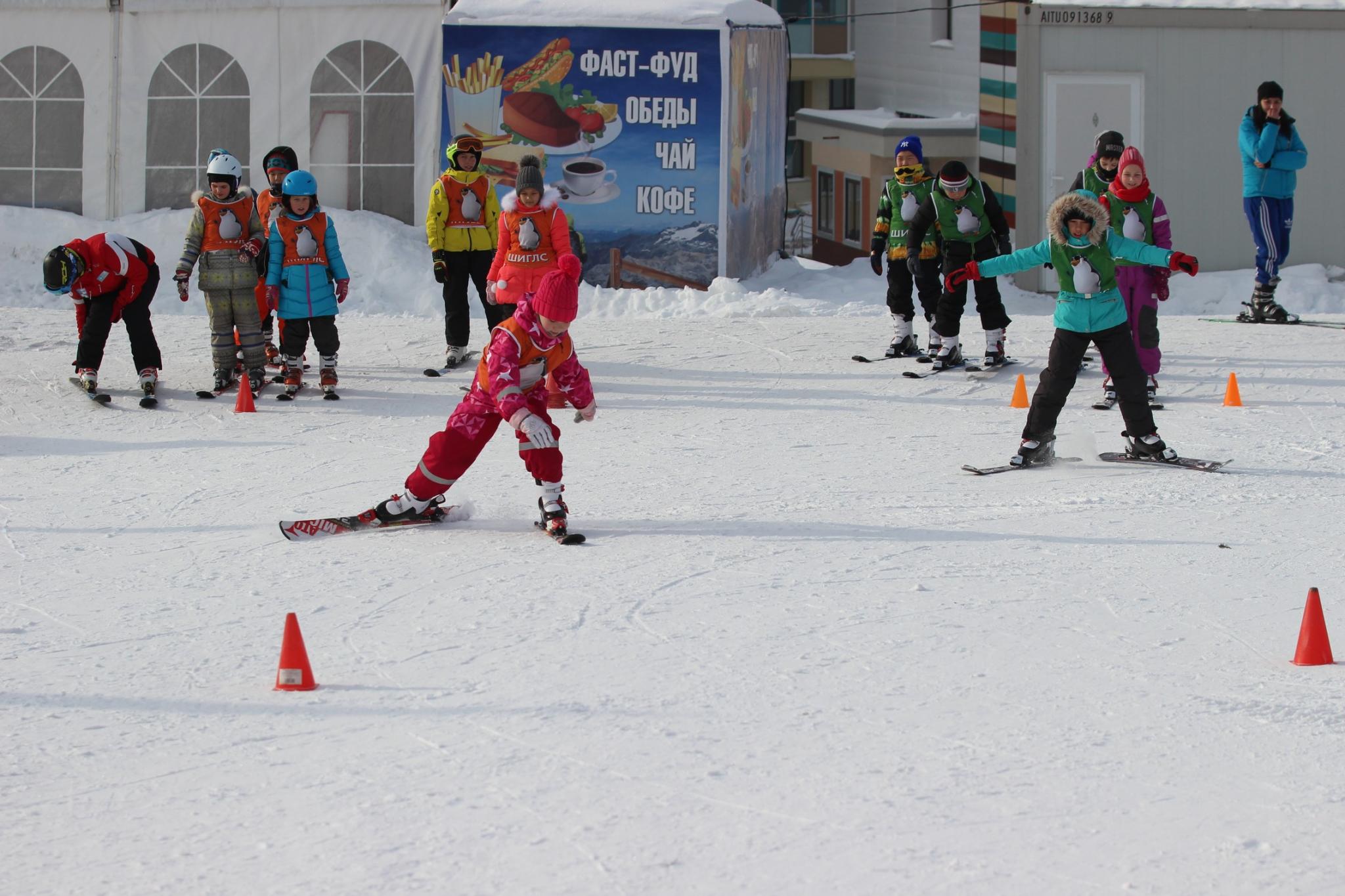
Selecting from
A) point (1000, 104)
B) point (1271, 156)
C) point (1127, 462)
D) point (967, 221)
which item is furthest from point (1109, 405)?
point (1000, 104)

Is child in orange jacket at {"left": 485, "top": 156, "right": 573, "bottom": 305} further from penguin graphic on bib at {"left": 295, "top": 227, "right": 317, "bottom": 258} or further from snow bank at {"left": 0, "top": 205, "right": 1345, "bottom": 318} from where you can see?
snow bank at {"left": 0, "top": 205, "right": 1345, "bottom": 318}

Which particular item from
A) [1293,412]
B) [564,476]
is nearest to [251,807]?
[564,476]

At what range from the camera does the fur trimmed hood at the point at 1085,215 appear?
8516 millimetres

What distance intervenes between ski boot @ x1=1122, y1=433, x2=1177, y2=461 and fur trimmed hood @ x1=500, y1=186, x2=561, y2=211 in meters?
3.78

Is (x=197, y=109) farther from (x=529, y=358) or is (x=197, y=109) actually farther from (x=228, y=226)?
(x=529, y=358)

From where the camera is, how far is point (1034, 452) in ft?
28.5

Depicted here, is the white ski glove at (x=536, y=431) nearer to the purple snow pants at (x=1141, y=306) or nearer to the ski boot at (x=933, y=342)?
the purple snow pants at (x=1141, y=306)

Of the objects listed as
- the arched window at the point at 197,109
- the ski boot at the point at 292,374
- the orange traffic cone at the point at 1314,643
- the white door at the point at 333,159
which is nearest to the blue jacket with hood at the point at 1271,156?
the ski boot at the point at 292,374

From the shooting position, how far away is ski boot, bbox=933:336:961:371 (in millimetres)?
11430

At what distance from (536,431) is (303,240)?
4.03 meters

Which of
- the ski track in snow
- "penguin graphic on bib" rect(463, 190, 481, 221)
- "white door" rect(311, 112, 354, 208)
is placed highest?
"white door" rect(311, 112, 354, 208)

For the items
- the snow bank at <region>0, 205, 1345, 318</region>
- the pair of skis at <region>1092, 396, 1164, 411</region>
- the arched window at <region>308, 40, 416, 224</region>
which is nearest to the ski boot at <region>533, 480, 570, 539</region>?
the pair of skis at <region>1092, 396, 1164, 411</region>

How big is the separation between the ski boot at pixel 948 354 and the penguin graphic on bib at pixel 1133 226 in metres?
1.86

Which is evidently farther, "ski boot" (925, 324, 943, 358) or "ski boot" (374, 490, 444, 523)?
"ski boot" (925, 324, 943, 358)
